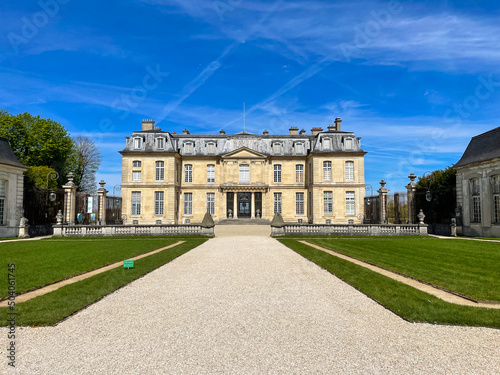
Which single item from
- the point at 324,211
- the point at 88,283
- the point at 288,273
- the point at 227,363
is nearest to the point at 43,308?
the point at 88,283

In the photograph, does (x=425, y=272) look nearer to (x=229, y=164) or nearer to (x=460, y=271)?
(x=460, y=271)

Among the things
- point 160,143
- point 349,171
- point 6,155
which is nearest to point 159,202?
point 160,143

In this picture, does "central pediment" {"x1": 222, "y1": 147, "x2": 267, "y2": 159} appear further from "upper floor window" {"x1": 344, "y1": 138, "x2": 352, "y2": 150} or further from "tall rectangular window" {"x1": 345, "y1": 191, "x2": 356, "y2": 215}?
"tall rectangular window" {"x1": 345, "y1": 191, "x2": 356, "y2": 215}

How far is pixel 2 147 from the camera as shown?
68.1 feet

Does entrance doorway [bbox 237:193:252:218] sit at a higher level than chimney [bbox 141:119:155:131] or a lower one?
lower

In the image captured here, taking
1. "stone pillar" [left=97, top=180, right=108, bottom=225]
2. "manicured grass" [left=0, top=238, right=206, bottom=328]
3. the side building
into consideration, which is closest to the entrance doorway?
"stone pillar" [left=97, top=180, right=108, bottom=225]

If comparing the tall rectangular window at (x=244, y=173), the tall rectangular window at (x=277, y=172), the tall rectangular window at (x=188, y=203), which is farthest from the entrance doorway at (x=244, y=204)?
the tall rectangular window at (x=188, y=203)

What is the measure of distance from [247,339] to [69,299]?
10.6ft

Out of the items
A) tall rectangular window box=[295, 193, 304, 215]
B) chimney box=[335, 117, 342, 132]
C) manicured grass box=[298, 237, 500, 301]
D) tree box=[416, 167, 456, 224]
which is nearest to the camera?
manicured grass box=[298, 237, 500, 301]

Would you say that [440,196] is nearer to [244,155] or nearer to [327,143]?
[327,143]

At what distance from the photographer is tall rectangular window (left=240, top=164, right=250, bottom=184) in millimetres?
36312

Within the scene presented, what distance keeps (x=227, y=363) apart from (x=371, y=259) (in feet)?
25.6

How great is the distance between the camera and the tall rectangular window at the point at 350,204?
34.5m

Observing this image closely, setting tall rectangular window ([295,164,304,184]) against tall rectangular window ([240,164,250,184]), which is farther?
tall rectangular window ([295,164,304,184])
